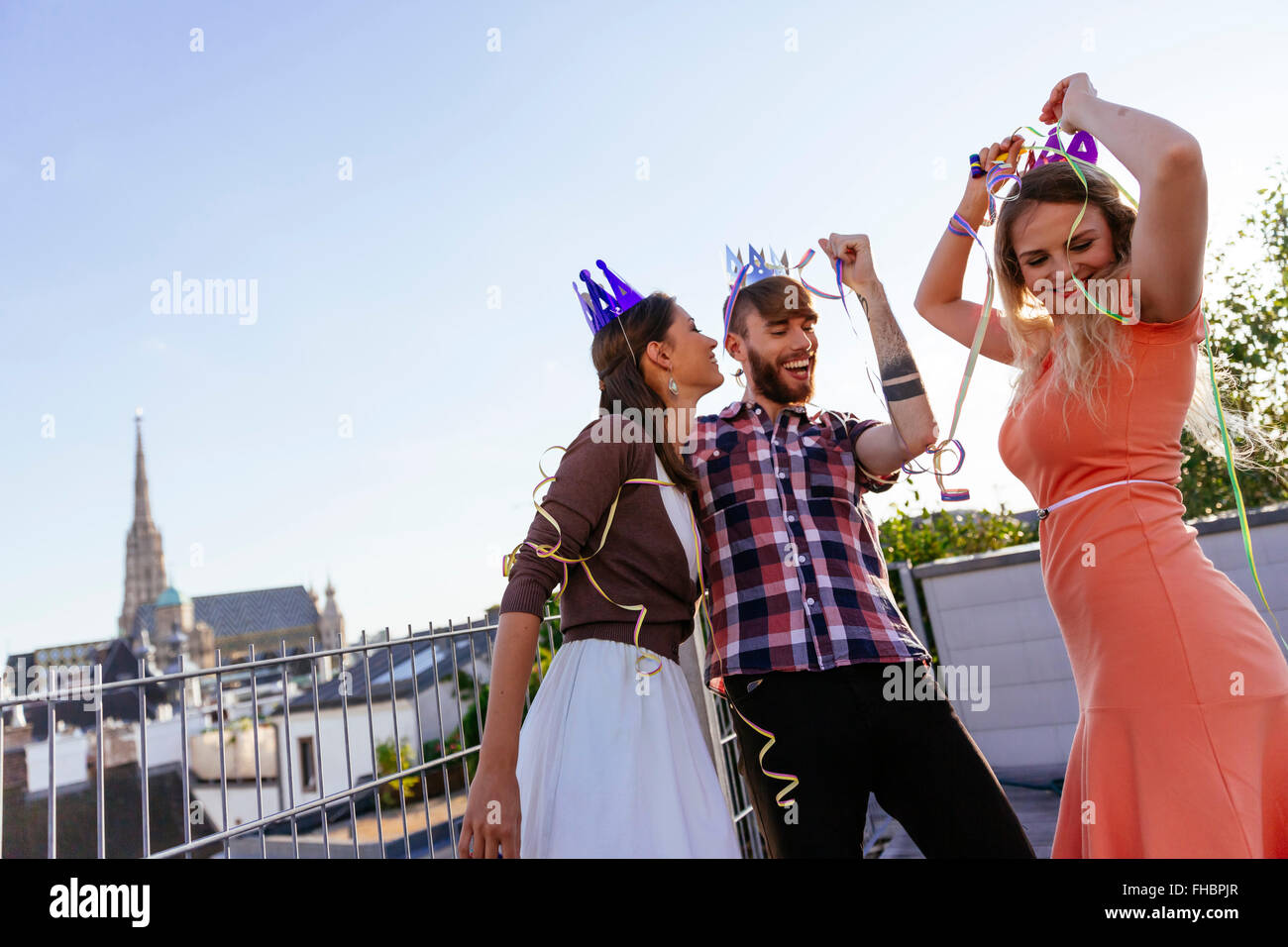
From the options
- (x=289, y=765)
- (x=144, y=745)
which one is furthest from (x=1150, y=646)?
(x=144, y=745)

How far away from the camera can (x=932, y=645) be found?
613 centimetres

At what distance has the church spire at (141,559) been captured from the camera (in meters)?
81.2

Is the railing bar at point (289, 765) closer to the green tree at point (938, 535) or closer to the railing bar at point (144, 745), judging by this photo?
the railing bar at point (144, 745)

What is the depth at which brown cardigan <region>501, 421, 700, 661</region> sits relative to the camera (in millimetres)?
1480

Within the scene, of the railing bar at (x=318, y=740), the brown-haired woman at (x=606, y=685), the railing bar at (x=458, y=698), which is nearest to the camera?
the brown-haired woman at (x=606, y=685)

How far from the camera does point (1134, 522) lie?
4.47ft

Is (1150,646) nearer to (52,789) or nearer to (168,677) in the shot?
(168,677)

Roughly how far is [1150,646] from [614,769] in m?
0.85

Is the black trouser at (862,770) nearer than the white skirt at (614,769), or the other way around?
the white skirt at (614,769)

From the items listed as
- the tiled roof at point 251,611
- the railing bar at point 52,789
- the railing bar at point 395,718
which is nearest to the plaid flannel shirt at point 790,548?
the railing bar at point 395,718

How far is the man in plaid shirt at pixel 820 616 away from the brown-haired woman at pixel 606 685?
14 centimetres

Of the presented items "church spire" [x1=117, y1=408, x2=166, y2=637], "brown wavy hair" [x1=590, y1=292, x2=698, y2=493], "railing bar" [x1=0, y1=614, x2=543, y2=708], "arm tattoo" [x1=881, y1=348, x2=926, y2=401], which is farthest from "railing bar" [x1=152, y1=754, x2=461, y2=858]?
"church spire" [x1=117, y1=408, x2=166, y2=637]

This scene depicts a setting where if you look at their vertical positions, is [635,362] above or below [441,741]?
above
